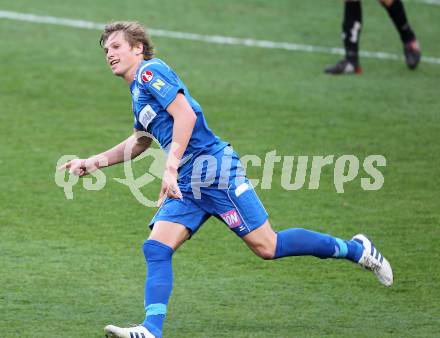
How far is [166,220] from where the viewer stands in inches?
233

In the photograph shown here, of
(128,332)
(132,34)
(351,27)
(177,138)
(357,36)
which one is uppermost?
(132,34)

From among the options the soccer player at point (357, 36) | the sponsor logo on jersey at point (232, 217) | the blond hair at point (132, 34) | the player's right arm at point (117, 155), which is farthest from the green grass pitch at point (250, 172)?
the blond hair at point (132, 34)

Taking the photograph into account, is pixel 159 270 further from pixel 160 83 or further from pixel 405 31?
pixel 405 31

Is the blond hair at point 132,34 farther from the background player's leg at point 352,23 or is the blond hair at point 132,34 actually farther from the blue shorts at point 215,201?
the background player's leg at point 352,23

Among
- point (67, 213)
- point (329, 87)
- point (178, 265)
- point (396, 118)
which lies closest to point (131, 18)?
point (329, 87)

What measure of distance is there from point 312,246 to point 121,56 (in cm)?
155

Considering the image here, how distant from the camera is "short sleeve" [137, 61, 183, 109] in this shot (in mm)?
5809

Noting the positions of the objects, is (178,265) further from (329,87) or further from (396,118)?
(329,87)

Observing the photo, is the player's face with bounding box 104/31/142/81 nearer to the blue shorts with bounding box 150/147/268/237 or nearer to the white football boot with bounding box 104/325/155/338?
the blue shorts with bounding box 150/147/268/237

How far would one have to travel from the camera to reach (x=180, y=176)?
6.05 metres

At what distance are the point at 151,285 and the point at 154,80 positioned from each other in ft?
3.66

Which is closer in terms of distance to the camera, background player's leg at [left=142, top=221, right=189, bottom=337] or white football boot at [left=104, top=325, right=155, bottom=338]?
white football boot at [left=104, top=325, right=155, bottom=338]

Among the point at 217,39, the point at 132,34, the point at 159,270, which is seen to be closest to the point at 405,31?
the point at 217,39

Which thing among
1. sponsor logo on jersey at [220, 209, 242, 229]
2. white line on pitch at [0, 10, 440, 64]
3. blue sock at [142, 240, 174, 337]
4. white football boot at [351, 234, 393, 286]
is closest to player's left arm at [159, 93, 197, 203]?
blue sock at [142, 240, 174, 337]
